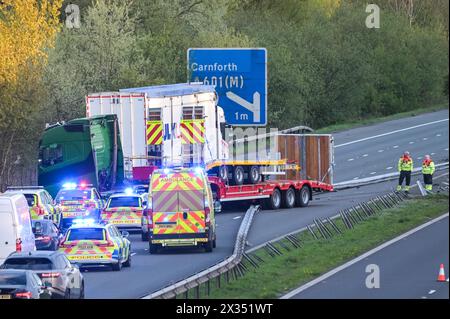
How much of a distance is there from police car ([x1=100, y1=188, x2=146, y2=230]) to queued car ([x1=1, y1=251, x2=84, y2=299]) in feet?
49.8

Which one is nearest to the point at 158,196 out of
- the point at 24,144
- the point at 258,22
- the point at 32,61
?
the point at 32,61

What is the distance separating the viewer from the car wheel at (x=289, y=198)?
46.1 m

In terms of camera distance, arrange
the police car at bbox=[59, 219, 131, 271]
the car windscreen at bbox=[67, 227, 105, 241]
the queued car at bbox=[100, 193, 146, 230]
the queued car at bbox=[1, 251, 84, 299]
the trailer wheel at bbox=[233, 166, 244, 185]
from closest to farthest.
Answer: the queued car at bbox=[1, 251, 84, 299] < the police car at bbox=[59, 219, 131, 271] < the car windscreen at bbox=[67, 227, 105, 241] < the queued car at bbox=[100, 193, 146, 230] < the trailer wheel at bbox=[233, 166, 244, 185]

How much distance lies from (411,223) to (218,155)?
430 inches

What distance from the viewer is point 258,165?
46.4m

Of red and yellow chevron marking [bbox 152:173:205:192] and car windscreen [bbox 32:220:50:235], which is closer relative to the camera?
car windscreen [bbox 32:220:50:235]

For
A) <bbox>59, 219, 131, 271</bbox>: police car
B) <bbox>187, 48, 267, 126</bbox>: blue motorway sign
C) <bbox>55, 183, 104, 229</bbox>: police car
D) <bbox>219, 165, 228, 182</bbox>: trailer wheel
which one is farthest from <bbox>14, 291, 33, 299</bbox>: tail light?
<bbox>219, 165, 228, 182</bbox>: trailer wheel

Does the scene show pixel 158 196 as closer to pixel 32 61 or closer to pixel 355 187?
pixel 32 61

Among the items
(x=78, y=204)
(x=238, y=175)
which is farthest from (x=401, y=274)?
(x=238, y=175)

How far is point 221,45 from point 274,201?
738 inches

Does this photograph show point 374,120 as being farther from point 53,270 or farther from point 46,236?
point 53,270

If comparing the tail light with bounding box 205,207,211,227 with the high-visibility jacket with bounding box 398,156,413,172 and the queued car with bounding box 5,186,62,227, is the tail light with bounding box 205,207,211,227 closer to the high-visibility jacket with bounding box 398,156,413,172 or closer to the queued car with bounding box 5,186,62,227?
the queued car with bounding box 5,186,62,227

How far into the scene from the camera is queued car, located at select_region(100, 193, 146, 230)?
39.2 m

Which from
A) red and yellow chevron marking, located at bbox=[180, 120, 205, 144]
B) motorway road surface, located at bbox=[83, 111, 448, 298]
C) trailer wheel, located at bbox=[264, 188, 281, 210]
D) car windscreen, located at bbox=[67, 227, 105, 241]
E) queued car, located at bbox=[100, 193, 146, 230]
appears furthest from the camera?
trailer wheel, located at bbox=[264, 188, 281, 210]
